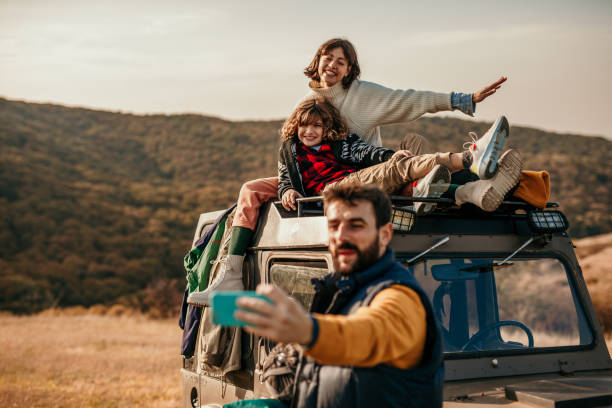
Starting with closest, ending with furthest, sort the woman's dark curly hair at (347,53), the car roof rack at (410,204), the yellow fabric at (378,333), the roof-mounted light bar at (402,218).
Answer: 1. the yellow fabric at (378,333)
2. the roof-mounted light bar at (402,218)
3. the car roof rack at (410,204)
4. the woman's dark curly hair at (347,53)

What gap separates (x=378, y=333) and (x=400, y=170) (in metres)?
2.13

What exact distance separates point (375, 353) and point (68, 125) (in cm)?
5119

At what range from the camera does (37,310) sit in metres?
24.7

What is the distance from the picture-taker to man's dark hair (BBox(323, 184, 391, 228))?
2648mm

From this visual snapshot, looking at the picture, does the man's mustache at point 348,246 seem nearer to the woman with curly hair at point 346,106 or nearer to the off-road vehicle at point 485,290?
the off-road vehicle at point 485,290

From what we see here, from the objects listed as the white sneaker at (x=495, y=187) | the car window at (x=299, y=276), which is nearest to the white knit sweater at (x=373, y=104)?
the white sneaker at (x=495, y=187)

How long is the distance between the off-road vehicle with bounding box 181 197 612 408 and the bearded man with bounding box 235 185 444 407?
1.13 metres

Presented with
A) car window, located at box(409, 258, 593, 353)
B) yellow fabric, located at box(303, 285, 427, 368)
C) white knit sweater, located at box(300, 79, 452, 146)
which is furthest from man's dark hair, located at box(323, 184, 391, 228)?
white knit sweater, located at box(300, 79, 452, 146)

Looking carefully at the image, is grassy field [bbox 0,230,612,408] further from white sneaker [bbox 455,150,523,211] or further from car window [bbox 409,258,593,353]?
white sneaker [bbox 455,150,523,211]

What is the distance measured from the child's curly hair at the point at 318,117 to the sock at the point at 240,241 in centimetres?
78

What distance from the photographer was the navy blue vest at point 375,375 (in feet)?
8.23

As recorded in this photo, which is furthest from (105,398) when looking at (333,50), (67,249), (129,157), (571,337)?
(129,157)

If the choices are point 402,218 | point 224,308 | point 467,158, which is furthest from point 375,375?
point 467,158

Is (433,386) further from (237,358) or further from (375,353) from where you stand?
(237,358)
